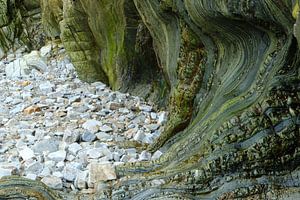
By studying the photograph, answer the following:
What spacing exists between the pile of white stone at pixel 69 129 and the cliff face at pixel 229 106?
2.08 feet

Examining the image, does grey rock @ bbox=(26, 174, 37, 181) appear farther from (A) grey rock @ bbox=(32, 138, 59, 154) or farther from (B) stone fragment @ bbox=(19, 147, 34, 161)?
(A) grey rock @ bbox=(32, 138, 59, 154)

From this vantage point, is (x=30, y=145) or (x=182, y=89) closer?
(x=182, y=89)

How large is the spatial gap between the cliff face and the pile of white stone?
634mm

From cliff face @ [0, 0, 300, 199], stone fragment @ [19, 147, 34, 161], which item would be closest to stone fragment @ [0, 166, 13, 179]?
stone fragment @ [19, 147, 34, 161]

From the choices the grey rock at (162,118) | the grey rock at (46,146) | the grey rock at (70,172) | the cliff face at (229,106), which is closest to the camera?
the cliff face at (229,106)

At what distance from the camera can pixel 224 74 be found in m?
4.72

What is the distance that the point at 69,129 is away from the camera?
7.14m

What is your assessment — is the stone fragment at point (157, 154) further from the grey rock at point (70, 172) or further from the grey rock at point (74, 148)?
the grey rock at point (74, 148)

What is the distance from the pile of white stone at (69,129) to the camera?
5418mm

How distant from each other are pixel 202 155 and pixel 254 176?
51cm

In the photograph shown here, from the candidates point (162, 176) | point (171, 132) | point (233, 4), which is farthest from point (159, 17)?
point (162, 176)

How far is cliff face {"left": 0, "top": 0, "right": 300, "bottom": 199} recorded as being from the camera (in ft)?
12.8

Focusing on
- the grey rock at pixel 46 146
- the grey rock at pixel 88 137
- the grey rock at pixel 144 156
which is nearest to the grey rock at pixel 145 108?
the grey rock at pixel 88 137

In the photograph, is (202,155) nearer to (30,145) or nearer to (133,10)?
(30,145)
